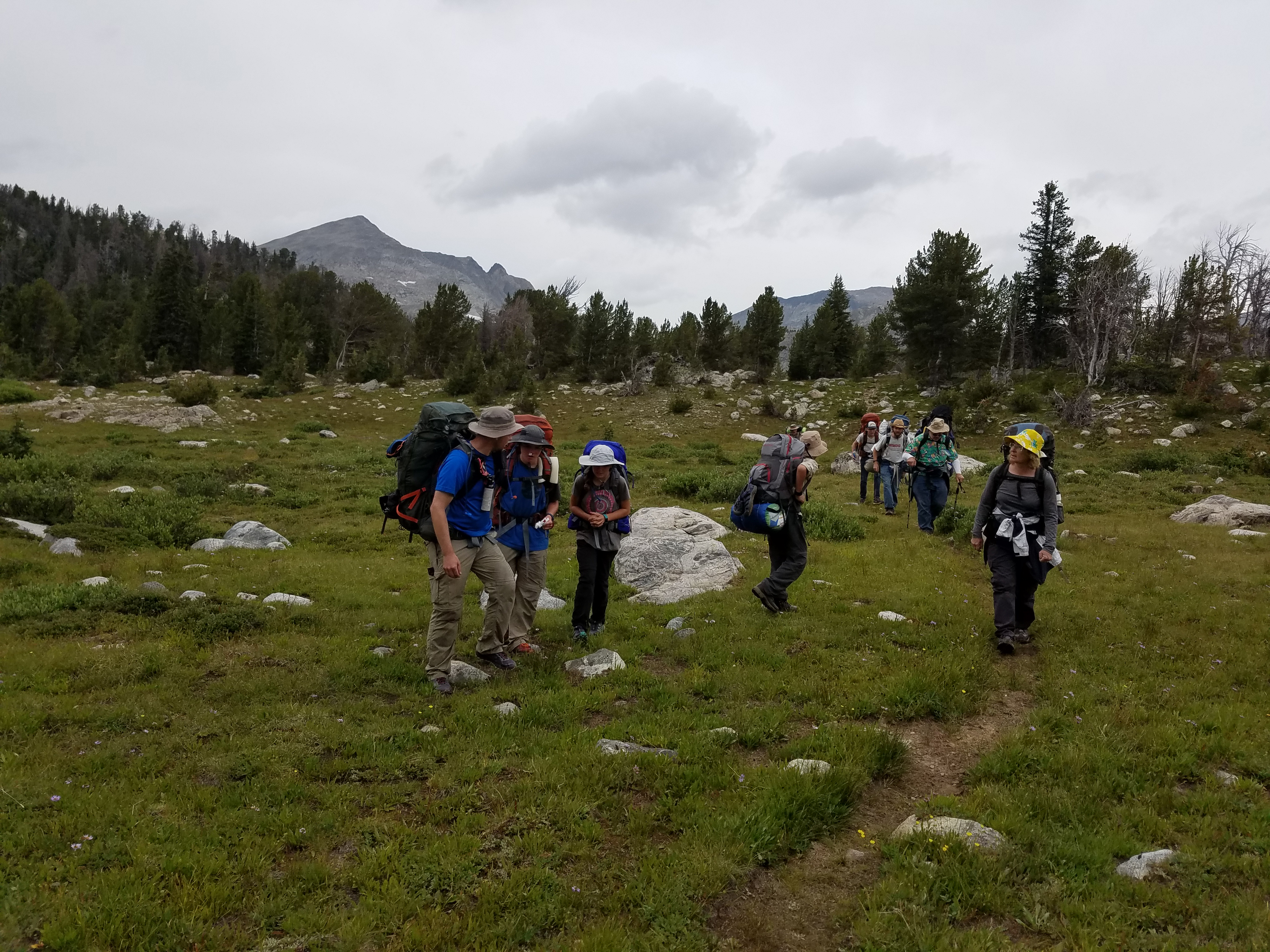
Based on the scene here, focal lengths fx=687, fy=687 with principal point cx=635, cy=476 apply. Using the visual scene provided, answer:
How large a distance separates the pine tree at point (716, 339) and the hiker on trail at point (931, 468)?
1484 inches

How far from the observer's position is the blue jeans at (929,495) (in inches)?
554

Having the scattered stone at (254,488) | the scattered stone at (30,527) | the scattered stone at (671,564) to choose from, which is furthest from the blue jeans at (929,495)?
the scattered stone at (30,527)

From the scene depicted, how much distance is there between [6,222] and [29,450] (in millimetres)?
155201

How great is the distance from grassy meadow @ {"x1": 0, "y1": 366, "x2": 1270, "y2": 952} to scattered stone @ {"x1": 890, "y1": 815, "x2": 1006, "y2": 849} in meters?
0.11

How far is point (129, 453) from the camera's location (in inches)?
762

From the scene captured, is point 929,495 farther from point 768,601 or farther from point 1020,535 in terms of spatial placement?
point 768,601

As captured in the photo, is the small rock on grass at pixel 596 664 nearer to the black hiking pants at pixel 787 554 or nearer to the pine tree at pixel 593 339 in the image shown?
the black hiking pants at pixel 787 554

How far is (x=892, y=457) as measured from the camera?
54.0 ft

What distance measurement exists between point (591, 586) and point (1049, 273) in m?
43.4

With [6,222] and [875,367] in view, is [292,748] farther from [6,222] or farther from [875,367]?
[6,222]

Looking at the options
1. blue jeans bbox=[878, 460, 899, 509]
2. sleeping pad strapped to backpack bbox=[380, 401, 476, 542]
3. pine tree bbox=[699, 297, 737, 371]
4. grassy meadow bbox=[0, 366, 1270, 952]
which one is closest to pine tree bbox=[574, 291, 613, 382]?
pine tree bbox=[699, 297, 737, 371]

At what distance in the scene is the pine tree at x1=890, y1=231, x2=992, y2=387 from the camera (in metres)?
36.1

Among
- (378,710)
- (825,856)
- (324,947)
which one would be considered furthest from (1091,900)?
(378,710)

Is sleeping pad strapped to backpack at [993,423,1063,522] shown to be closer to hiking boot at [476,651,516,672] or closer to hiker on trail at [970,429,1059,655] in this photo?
hiker on trail at [970,429,1059,655]
